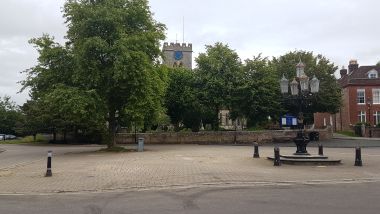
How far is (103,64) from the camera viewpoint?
32.8 metres

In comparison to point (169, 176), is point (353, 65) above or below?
above

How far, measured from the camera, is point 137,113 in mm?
33375

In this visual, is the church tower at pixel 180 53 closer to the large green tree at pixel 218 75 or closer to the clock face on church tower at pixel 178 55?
the clock face on church tower at pixel 178 55

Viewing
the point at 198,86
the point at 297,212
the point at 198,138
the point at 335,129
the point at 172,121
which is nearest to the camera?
the point at 297,212

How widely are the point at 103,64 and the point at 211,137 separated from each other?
1843cm

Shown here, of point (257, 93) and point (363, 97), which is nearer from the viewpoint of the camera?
point (257, 93)

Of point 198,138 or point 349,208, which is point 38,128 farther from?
point 349,208

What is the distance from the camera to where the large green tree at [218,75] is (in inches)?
1959

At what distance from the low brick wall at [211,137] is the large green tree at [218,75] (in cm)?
375

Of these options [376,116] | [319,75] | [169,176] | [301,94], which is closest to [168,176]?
[169,176]

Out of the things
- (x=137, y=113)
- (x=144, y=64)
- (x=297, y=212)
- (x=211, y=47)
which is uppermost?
(x=211, y=47)

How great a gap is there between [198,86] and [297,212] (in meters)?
42.4

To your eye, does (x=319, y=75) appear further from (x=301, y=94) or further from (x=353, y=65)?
(x=301, y=94)

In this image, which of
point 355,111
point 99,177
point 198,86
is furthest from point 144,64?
point 355,111
